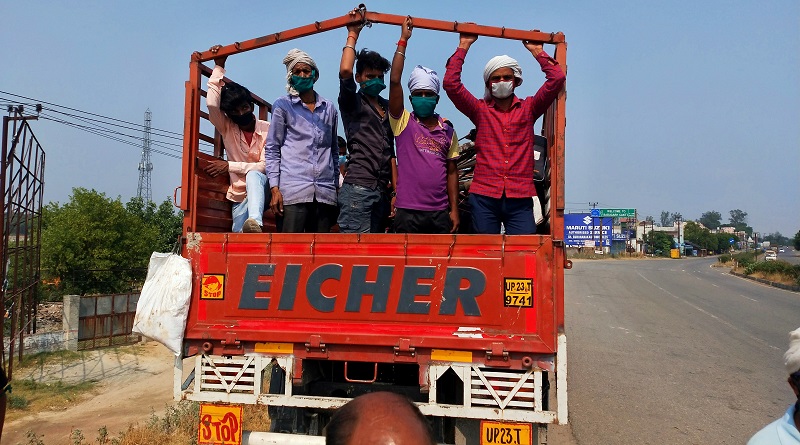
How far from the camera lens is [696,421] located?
6082 mm

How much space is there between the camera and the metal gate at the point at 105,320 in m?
12.1

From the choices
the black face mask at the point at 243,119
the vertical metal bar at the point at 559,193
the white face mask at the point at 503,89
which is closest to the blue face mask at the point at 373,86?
the white face mask at the point at 503,89

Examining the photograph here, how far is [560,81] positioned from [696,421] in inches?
182

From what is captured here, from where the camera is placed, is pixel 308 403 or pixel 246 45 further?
pixel 246 45

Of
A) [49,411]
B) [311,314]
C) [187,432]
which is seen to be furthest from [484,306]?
[49,411]

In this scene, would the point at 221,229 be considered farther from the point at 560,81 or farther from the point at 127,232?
the point at 127,232

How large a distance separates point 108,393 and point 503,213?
8760 millimetres

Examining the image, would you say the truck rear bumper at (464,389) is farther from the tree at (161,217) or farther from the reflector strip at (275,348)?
the tree at (161,217)

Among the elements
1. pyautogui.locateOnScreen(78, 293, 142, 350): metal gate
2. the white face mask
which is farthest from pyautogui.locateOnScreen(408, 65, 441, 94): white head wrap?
pyautogui.locateOnScreen(78, 293, 142, 350): metal gate

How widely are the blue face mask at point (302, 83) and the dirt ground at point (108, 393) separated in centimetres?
533

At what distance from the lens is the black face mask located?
389 centimetres

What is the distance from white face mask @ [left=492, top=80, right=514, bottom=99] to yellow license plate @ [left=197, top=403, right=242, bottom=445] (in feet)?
7.59

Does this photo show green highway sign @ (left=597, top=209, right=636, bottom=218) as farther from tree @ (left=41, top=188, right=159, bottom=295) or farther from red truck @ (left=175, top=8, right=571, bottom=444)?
red truck @ (left=175, top=8, right=571, bottom=444)

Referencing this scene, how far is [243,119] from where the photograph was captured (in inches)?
154
